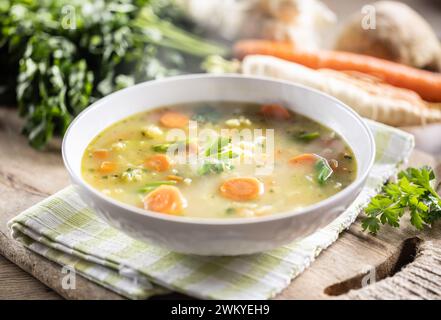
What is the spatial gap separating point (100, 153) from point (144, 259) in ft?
1.93

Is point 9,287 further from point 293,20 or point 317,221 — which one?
point 293,20

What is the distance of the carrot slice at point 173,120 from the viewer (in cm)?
286

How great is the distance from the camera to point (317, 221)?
207cm

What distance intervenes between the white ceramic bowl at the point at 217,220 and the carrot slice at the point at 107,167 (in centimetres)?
9

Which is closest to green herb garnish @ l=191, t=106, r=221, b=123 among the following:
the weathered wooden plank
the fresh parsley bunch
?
the fresh parsley bunch

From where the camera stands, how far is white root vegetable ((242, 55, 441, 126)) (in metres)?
3.78

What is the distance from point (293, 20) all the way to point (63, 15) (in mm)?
1671

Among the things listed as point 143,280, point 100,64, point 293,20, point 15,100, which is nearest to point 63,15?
point 100,64

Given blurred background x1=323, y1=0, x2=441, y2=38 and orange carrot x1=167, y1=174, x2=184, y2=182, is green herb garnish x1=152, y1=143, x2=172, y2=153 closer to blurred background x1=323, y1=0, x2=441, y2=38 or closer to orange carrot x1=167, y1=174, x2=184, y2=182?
orange carrot x1=167, y1=174, x2=184, y2=182

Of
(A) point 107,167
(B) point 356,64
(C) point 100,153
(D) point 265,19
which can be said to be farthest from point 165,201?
(D) point 265,19

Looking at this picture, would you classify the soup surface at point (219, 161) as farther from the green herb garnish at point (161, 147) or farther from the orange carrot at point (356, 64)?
the orange carrot at point (356, 64)

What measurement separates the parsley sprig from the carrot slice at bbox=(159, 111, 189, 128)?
0.92 m

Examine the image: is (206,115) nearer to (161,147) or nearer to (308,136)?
(161,147)

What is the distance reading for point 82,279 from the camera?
87.3 inches
